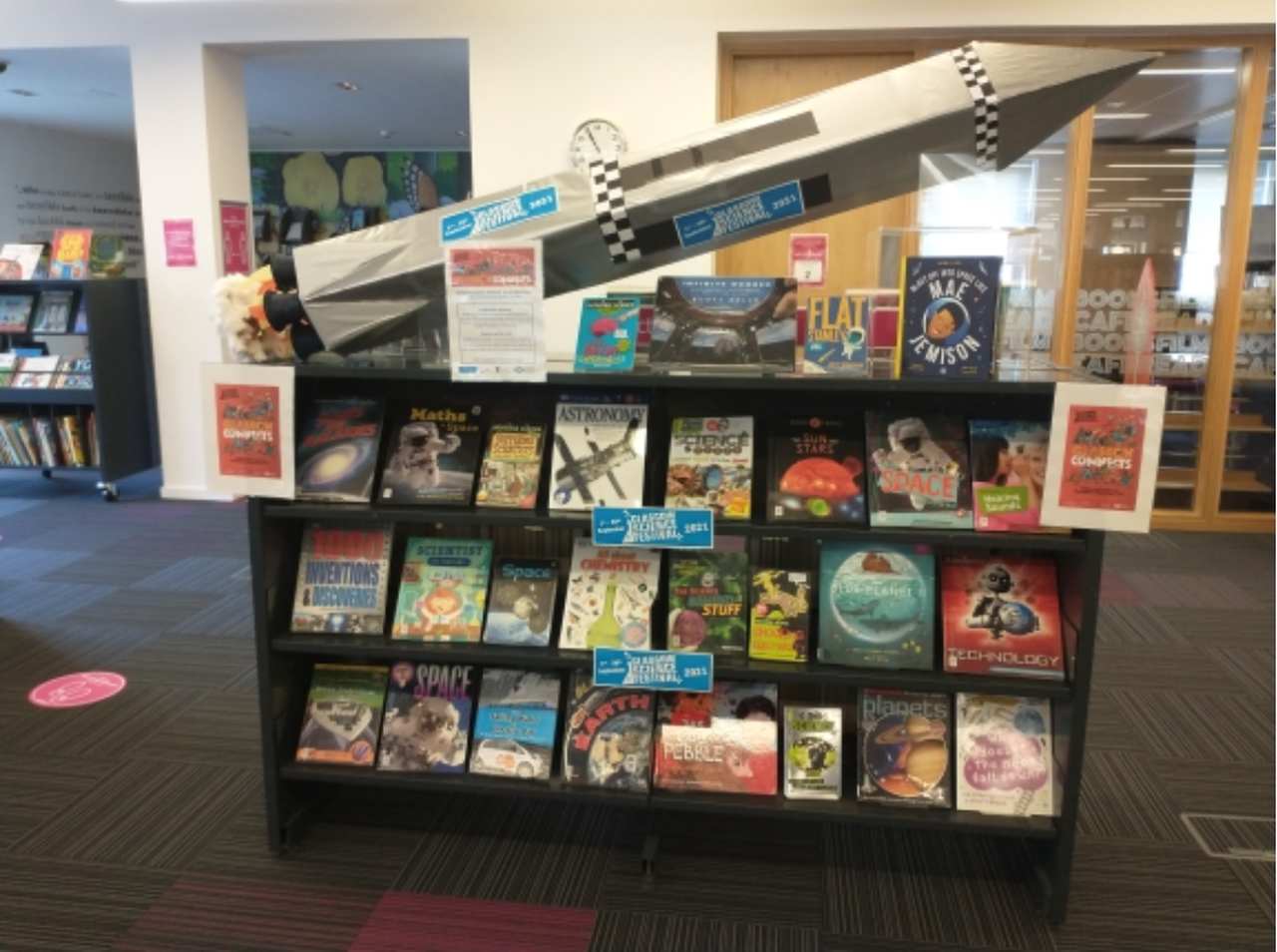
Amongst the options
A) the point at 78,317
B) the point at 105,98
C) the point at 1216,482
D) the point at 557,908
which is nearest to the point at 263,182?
the point at 105,98

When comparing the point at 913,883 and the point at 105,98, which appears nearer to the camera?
the point at 913,883

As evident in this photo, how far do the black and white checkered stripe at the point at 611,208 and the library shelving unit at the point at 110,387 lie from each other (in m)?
4.54

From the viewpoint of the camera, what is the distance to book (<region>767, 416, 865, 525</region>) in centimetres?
205

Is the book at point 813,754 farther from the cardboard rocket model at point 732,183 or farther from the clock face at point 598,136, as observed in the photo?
the clock face at point 598,136

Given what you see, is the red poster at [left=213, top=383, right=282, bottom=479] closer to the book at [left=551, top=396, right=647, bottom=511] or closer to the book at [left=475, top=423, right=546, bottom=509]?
the book at [left=475, top=423, right=546, bottom=509]

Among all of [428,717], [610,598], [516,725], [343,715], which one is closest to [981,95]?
[610,598]

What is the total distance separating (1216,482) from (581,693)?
438cm

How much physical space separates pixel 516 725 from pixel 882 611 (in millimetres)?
868

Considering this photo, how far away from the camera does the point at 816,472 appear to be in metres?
2.09

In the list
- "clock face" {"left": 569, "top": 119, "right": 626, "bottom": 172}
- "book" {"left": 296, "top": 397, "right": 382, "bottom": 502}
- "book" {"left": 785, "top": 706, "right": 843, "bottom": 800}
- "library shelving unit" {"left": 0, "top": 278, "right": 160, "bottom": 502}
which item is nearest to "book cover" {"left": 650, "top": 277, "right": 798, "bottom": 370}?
"book" {"left": 296, "top": 397, "right": 382, "bottom": 502}

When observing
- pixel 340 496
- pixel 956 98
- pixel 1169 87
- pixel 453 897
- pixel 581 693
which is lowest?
pixel 453 897

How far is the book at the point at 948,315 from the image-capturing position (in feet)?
6.15

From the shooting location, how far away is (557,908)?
2.09m

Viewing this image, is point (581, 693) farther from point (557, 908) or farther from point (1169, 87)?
point (1169, 87)
